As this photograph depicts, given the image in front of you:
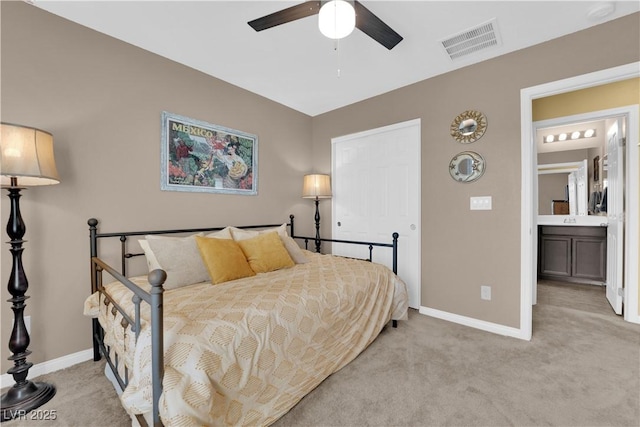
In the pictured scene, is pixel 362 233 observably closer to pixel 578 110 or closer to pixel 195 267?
pixel 195 267

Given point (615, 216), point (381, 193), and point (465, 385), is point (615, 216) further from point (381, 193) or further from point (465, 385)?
point (465, 385)

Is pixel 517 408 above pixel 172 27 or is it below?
below

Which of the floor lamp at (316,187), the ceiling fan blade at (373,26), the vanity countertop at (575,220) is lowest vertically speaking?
the vanity countertop at (575,220)

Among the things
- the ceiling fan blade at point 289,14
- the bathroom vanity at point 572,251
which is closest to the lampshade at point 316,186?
the ceiling fan blade at point 289,14

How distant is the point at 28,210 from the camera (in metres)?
1.74

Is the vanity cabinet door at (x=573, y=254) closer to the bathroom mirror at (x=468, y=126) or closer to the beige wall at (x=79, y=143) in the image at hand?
the bathroom mirror at (x=468, y=126)

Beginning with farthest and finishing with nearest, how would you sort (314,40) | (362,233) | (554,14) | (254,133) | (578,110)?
(362,233) < (254,133) < (578,110) < (314,40) < (554,14)

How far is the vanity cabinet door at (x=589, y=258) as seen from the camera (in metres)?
3.71

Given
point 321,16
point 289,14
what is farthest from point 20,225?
point 321,16

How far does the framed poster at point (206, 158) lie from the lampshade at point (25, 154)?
2.74 feet

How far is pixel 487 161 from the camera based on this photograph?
2.47 meters

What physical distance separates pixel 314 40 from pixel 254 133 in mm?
1235

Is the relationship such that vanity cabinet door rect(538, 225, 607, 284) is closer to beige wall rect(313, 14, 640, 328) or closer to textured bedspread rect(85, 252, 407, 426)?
beige wall rect(313, 14, 640, 328)

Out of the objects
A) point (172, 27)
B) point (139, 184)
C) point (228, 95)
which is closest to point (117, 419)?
point (139, 184)
